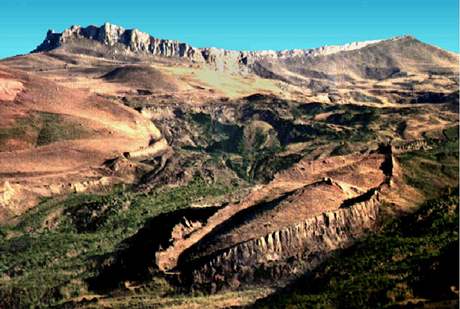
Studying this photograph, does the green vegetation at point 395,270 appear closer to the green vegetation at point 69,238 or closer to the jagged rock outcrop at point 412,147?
the green vegetation at point 69,238

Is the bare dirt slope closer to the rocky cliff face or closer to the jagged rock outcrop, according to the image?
the jagged rock outcrop

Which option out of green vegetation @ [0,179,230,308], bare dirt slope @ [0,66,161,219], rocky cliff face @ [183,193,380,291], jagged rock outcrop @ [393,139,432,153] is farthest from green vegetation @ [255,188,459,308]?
bare dirt slope @ [0,66,161,219]

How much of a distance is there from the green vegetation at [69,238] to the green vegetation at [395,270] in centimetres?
1581

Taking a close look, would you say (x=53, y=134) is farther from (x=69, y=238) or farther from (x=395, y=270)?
(x=395, y=270)

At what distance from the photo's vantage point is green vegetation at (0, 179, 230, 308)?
42875 mm

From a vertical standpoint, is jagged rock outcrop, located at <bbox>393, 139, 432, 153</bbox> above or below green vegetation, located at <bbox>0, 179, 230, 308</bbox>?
above

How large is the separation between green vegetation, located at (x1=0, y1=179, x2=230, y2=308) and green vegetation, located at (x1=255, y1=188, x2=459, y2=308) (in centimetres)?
1581

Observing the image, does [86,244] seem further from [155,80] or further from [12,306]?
[155,80]

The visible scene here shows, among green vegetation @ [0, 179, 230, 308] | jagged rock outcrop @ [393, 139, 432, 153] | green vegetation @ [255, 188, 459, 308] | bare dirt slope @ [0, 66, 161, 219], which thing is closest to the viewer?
green vegetation @ [255, 188, 459, 308]

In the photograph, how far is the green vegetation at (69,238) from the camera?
1688 inches

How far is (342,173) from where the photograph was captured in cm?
4925

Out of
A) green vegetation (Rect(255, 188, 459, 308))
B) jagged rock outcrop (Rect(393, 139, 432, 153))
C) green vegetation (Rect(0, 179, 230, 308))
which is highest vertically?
jagged rock outcrop (Rect(393, 139, 432, 153))

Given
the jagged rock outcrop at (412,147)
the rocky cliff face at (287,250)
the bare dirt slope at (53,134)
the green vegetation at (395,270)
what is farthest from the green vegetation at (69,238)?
the green vegetation at (395,270)

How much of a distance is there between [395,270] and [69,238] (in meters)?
30.5
